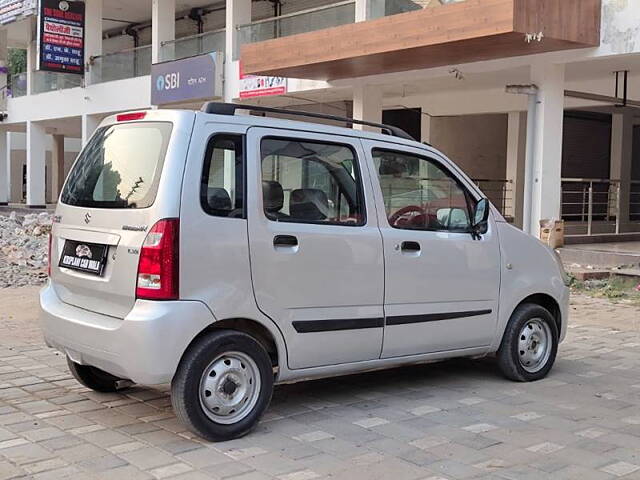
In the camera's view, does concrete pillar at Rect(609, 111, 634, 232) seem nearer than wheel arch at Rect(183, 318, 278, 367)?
No

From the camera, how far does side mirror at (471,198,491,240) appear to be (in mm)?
5809

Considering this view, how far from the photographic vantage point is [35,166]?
2886 centimetres

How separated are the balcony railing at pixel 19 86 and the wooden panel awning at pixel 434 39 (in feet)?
57.1

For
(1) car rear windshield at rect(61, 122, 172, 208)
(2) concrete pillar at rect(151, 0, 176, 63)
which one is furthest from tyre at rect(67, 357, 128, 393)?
(2) concrete pillar at rect(151, 0, 176, 63)

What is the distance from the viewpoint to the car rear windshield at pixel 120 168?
4.59 metres

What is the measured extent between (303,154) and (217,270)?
1.09 m

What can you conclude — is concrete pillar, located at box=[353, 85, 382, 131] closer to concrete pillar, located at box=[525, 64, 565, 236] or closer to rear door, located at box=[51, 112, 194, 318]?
concrete pillar, located at box=[525, 64, 565, 236]

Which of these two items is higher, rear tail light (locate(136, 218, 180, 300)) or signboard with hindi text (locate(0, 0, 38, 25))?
signboard with hindi text (locate(0, 0, 38, 25))

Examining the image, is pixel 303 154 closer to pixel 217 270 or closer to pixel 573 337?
pixel 217 270

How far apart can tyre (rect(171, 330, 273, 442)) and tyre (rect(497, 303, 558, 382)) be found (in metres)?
2.20

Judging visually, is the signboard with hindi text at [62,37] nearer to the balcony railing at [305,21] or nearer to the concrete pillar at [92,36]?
the concrete pillar at [92,36]

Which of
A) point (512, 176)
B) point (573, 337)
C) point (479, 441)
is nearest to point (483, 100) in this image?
point (512, 176)

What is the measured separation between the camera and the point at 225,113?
4.82 meters

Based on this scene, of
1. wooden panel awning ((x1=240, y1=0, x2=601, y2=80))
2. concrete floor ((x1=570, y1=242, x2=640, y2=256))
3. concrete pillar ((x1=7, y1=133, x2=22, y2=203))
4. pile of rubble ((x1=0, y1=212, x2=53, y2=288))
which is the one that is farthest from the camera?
concrete pillar ((x1=7, y1=133, x2=22, y2=203))
